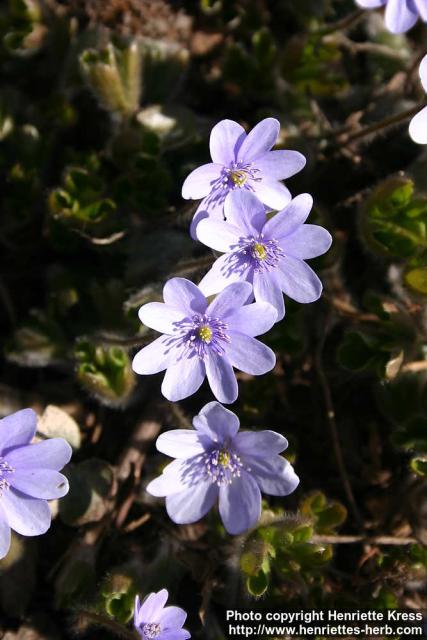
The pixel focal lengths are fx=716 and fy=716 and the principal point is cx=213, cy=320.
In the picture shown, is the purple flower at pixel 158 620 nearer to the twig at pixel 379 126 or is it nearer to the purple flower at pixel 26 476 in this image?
the purple flower at pixel 26 476

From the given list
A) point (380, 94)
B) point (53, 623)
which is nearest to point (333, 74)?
point (380, 94)

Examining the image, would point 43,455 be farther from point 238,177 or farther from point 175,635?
point 238,177

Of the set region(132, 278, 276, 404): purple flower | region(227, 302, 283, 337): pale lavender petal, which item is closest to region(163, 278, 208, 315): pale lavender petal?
region(132, 278, 276, 404): purple flower

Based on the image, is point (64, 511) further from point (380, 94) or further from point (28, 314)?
point (380, 94)

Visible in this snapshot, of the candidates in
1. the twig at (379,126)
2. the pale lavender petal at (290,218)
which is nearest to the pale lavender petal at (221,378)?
the pale lavender petal at (290,218)

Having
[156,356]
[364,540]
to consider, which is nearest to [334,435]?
[364,540]

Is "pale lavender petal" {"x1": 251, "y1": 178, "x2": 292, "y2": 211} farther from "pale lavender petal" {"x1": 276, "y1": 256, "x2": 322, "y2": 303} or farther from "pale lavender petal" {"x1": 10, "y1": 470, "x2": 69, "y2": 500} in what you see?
"pale lavender petal" {"x1": 10, "y1": 470, "x2": 69, "y2": 500}
